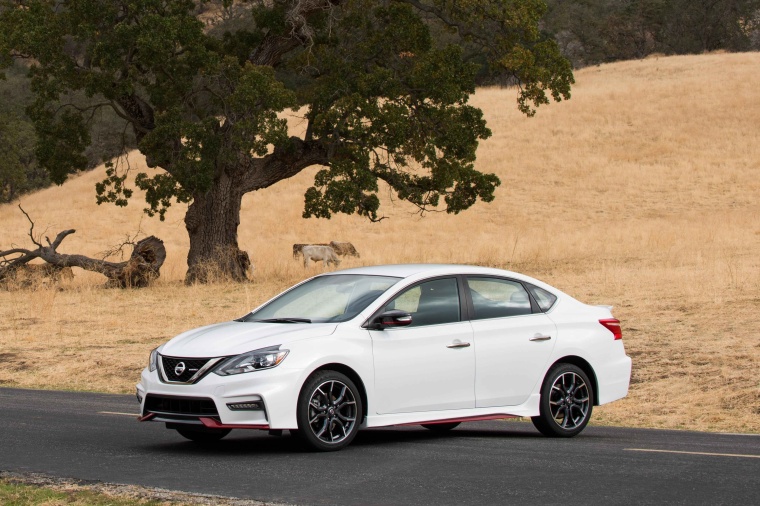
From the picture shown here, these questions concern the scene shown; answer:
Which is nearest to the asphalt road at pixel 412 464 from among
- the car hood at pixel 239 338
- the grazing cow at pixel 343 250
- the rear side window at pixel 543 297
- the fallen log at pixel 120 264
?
the car hood at pixel 239 338

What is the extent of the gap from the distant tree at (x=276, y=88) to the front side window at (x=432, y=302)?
1646cm

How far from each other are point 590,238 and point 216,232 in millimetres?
15452

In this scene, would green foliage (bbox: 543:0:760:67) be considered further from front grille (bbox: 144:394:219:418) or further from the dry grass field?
front grille (bbox: 144:394:219:418)

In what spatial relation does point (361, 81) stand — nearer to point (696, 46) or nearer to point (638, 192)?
point (638, 192)

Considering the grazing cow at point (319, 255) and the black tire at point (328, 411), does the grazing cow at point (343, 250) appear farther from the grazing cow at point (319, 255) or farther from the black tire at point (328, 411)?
the black tire at point (328, 411)

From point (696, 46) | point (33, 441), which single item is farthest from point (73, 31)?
point (696, 46)

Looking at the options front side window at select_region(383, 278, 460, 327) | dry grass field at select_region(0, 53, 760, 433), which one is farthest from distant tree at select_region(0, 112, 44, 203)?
front side window at select_region(383, 278, 460, 327)

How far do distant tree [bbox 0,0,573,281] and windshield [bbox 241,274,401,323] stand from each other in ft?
52.3

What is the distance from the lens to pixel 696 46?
98750 millimetres

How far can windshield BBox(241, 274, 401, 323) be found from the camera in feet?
32.7

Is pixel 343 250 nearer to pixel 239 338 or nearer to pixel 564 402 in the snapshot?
pixel 564 402

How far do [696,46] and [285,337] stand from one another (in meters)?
95.1

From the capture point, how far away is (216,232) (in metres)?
29.7

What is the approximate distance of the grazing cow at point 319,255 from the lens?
3394 cm
